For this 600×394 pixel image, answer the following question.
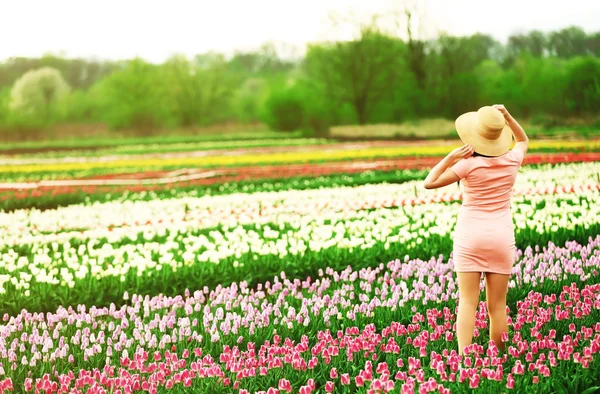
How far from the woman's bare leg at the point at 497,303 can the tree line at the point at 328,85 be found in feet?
52.1

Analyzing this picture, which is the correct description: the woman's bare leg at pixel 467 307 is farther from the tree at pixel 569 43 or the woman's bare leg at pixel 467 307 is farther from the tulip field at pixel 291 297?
the tree at pixel 569 43

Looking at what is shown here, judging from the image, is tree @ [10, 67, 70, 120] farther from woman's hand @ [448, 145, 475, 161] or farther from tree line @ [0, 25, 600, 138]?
woman's hand @ [448, 145, 475, 161]

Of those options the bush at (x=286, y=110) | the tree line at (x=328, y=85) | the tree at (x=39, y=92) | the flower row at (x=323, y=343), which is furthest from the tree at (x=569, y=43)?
the tree at (x=39, y=92)

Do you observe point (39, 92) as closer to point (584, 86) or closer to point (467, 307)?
point (584, 86)

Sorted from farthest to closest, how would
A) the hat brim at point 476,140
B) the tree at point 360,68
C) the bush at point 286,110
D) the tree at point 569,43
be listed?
the bush at point 286,110 < the tree at point 360,68 < the tree at point 569,43 < the hat brim at point 476,140

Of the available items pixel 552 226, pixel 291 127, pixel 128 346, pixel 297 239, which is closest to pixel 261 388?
pixel 128 346

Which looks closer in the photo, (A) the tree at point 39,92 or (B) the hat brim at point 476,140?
(B) the hat brim at point 476,140

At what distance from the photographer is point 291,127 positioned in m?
38.9

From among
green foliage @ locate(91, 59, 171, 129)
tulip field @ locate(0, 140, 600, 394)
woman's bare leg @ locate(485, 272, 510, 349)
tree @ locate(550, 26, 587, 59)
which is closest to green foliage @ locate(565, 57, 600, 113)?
tree @ locate(550, 26, 587, 59)

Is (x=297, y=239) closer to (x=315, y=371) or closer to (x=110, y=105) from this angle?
(x=315, y=371)

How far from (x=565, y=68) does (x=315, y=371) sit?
18302 mm

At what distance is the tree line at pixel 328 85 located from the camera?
21.8 m

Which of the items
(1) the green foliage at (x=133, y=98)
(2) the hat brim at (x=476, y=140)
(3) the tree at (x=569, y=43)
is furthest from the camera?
(1) the green foliage at (x=133, y=98)

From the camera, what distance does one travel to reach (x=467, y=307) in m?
3.71
